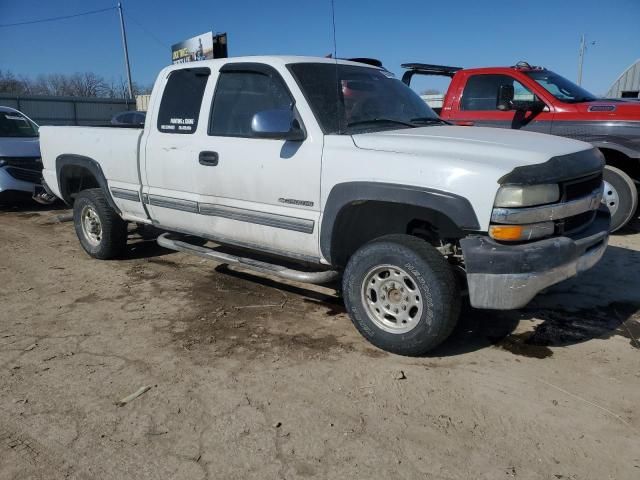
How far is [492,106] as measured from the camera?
23.7 feet

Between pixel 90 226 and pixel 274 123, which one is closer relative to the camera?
pixel 274 123

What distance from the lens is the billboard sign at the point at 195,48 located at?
2428cm

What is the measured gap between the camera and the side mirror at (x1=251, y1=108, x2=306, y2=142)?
11.6 feet

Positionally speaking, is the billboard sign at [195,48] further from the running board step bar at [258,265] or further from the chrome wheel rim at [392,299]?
the chrome wheel rim at [392,299]

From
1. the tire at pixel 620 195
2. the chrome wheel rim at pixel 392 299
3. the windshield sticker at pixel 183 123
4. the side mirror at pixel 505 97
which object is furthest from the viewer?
the side mirror at pixel 505 97

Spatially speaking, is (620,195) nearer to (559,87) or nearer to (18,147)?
(559,87)

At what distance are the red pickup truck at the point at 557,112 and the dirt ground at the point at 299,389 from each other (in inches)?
81.5

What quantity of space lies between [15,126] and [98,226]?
5.37 meters

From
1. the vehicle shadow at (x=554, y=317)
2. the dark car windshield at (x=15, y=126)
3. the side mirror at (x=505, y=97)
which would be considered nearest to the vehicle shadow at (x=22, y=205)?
the dark car windshield at (x=15, y=126)

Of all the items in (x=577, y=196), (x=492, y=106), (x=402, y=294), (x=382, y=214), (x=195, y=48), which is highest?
(x=195, y=48)

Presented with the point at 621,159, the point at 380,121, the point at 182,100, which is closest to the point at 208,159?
the point at 182,100

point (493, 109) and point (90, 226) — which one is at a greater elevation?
point (493, 109)

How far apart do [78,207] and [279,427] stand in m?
4.25

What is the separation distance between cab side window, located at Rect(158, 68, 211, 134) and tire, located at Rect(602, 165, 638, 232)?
4941mm
